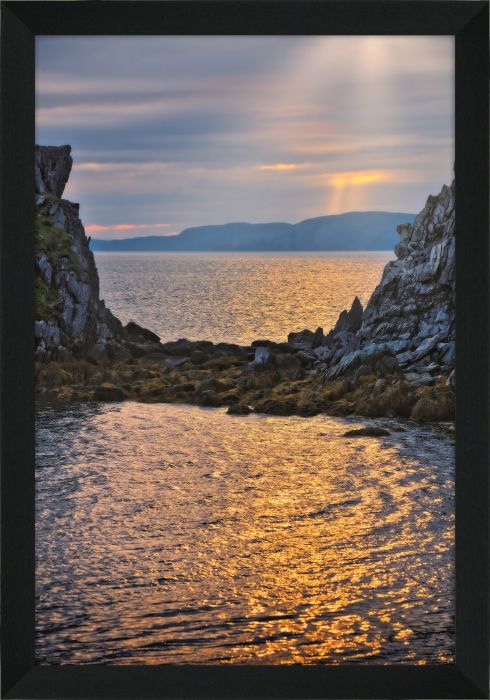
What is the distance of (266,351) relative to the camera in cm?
2994

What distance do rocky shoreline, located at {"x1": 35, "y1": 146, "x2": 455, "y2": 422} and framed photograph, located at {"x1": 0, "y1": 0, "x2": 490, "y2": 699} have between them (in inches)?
4.0

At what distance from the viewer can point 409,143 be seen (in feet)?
187

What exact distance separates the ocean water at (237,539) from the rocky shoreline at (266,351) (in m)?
1.00

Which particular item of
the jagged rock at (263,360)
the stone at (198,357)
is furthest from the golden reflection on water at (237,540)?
the stone at (198,357)

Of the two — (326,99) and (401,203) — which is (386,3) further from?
(326,99)

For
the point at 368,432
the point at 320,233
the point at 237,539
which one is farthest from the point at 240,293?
the point at 237,539

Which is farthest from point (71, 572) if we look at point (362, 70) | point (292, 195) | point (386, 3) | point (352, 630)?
point (362, 70)

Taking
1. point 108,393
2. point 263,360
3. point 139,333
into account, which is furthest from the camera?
point 139,333

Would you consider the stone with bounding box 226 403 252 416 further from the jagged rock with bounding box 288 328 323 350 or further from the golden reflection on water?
the jagged rock with bounding box 288 328 323 350

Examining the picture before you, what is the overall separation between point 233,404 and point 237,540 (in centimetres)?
1144

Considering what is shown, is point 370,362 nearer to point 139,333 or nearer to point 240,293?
point 139,333

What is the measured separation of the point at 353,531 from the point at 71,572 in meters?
4.98

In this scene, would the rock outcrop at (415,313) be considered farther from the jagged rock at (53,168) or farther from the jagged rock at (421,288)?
the jagged rock at (53,168)

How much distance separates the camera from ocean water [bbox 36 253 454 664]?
8031 millimetres
